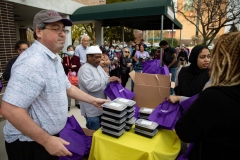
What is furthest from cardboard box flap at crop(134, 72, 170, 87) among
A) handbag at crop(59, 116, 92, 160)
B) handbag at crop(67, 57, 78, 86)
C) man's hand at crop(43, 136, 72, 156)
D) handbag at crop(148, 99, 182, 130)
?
handbag at crop(67, 57, 78, 86)

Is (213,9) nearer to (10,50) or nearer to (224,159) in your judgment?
(10,50)

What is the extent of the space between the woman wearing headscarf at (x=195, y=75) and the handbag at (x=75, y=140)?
4.20 feet

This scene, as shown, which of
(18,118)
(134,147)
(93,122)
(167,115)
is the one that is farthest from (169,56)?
(18,118)

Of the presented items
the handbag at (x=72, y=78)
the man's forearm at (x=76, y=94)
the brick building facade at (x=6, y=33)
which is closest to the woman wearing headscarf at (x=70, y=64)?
the handbag at (x=72, y=78)

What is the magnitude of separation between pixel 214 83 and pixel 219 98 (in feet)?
0.46

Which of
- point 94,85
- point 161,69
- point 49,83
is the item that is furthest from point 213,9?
point 49,83

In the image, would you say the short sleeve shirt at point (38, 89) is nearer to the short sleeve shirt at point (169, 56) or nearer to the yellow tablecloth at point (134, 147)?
the yellow tablecloth at point (134, 147)

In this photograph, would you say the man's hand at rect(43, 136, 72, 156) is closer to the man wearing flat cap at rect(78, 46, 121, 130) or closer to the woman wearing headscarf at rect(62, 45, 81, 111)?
the man wearing flat cap at rect(78, 46, 121, 130)

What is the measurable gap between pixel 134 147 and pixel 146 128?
9.3 inches

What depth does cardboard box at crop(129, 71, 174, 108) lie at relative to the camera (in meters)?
2.45

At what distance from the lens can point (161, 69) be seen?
2.98 metres

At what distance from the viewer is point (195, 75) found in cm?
225

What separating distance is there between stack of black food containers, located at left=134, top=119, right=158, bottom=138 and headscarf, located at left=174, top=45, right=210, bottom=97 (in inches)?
26.8

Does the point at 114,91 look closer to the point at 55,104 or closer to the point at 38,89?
the point at 55,104
